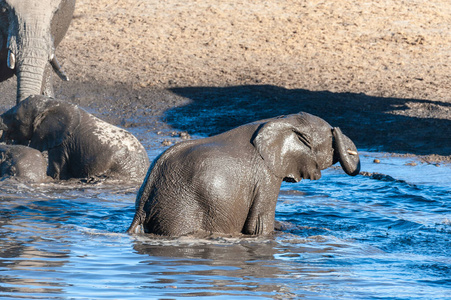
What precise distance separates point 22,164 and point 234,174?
388cm

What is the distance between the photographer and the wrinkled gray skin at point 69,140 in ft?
30.7

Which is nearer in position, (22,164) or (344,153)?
(344,153)

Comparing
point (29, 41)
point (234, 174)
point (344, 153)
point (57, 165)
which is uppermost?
point (29, 41)

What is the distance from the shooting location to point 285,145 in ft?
19.5

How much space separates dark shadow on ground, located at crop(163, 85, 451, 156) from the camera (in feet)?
40.5

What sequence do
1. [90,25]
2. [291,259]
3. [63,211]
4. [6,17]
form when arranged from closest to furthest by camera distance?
[291,259] → [63,211] → [6,17] → [90,25]

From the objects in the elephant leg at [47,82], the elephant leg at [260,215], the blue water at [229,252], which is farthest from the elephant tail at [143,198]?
the elephant leg at [47,82]

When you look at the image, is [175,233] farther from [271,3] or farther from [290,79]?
[271,3]

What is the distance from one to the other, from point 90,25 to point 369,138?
27.9ft

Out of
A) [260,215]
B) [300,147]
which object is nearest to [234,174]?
[260,215]

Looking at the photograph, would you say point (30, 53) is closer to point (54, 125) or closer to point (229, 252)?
point (54, 125)

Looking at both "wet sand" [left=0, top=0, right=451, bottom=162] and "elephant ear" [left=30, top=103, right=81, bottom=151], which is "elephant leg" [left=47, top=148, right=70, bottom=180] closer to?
"elephant ear" [left=30, top=103, right=81, bottom=151]

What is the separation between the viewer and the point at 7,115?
938cm

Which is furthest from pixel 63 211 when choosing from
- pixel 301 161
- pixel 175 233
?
pixel 301 161
